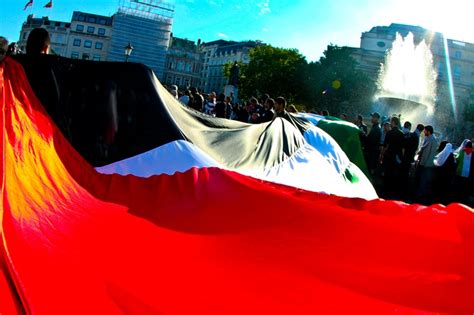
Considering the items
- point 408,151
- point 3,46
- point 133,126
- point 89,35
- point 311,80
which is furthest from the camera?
point 89,35

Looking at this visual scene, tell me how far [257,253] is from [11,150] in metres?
1.91

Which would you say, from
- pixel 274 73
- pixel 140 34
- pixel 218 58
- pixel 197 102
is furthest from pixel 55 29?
pixel 197 102

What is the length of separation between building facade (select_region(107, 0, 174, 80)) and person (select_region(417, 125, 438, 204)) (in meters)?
72.8

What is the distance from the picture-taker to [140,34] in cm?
8044

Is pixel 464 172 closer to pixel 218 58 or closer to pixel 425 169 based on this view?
pixel 425 169

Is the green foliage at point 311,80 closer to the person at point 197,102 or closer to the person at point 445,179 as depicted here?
the person at point 445,179

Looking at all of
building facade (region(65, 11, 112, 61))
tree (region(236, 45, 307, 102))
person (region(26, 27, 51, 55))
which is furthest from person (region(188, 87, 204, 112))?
building facade (region(65, 11, 112, 61))

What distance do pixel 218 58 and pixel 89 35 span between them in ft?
117

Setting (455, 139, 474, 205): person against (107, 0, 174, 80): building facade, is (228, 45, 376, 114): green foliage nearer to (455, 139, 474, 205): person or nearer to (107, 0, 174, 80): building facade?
(107, 0, 174, 80): building facade

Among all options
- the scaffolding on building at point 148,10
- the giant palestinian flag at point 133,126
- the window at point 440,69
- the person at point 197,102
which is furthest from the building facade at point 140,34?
the giant palestinian flag at point 133,126

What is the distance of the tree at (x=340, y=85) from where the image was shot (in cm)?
4928

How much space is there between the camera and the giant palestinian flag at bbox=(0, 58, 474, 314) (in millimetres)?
1943

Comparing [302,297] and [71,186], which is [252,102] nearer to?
[71,186]

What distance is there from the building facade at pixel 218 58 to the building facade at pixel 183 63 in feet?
18.1
